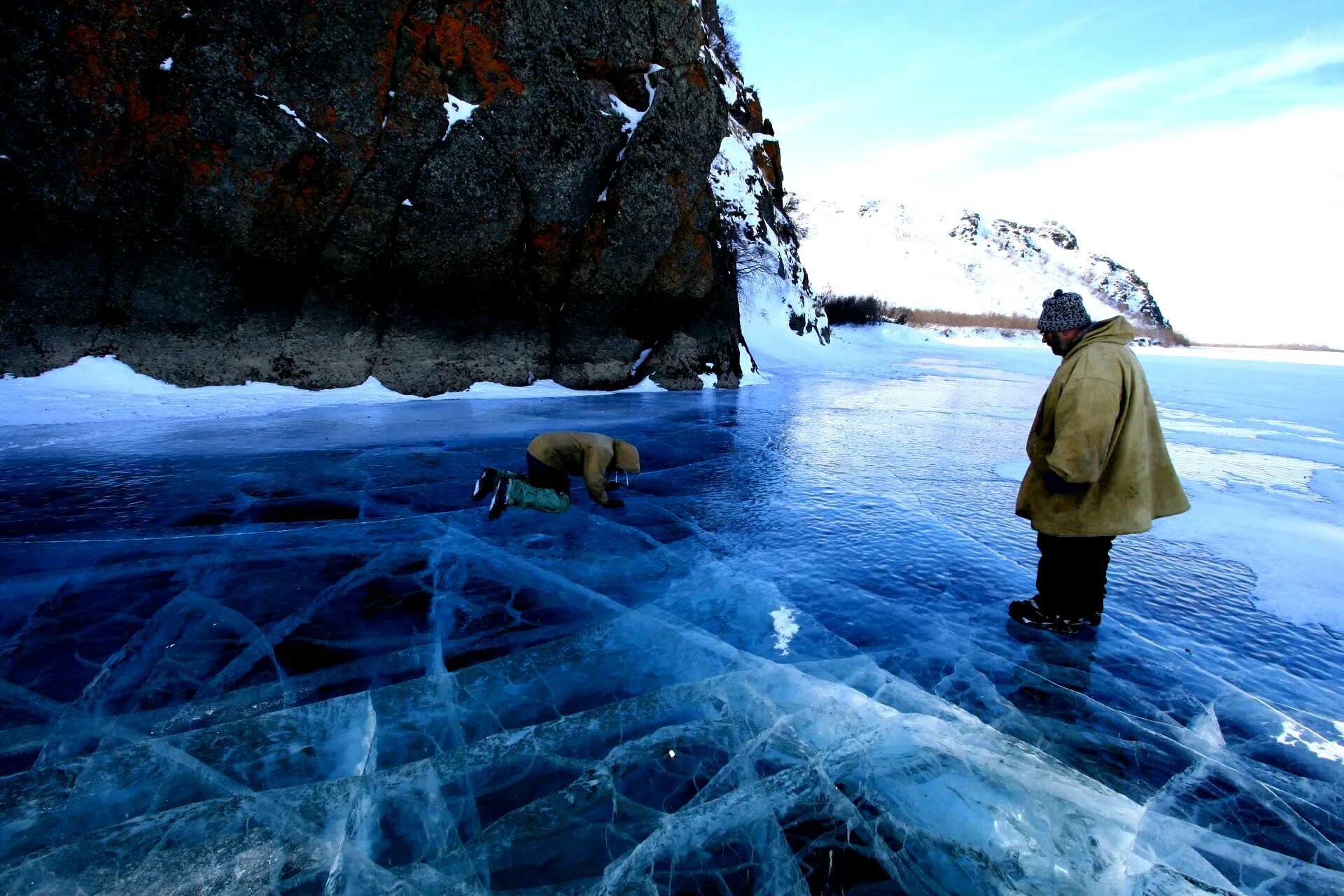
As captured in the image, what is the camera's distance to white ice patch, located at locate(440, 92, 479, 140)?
425 inches

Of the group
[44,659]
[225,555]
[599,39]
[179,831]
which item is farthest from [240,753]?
[599,39]

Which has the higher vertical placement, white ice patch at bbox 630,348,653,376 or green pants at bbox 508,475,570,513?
white ice patch at bbox 630,348,653,376

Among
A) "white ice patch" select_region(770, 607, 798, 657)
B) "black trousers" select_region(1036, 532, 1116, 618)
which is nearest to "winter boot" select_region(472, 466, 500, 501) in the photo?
"white ice patch" select_region(770, 607, 798, 657)

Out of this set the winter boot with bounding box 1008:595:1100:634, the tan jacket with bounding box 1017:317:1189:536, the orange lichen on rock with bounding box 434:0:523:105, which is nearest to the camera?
the tan jacket with bounding box 1017:317:1189:536

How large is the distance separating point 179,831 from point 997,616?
3868 millimetres

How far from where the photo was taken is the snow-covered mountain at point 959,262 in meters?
118

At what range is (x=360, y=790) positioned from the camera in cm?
230

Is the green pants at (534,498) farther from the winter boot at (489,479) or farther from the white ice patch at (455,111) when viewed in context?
the white ice patch at (455,111)

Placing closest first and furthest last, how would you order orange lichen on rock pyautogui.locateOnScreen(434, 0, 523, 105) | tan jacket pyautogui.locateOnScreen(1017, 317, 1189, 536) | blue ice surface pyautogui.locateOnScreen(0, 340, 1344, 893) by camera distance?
blue ice surface pyautogui.locateOnScreen(0, 340, 1344, 893) < tan jacket pyautogui.locateOnScreen(1017, 317, 1189, 536) < orange lichen on rock pyautogui.locateOnScreen(434, 0, 523, 105)

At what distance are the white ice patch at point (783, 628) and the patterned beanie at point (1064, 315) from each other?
2062 mm

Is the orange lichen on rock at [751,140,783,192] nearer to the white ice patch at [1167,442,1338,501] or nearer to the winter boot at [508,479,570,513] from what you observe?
the white ice patch at [1167,442,1338,501]

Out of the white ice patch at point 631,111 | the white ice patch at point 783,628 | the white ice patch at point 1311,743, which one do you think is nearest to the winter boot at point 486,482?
the white ice patch at point 783,628

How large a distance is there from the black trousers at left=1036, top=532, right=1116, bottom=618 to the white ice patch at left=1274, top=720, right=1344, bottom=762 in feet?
2.94

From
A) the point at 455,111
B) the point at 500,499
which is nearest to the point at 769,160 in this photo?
the point at 455,111
